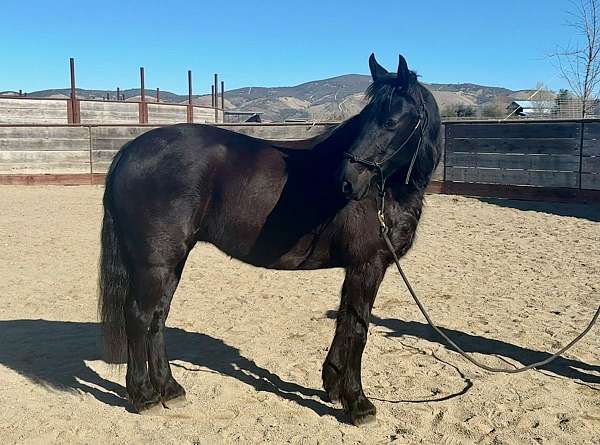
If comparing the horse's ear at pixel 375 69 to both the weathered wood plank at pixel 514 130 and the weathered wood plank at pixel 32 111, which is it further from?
the weathered wood plank at pixel 32 111

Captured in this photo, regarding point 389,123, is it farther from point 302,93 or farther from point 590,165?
point 302,93

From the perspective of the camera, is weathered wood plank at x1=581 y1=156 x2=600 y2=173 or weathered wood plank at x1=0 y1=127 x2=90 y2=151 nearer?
weathered wood plank at x1=581 y1=156 x2=600 y2=173

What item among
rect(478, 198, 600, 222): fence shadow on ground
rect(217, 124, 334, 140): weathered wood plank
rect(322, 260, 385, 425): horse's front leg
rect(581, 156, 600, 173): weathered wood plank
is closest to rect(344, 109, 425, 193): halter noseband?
rect(322, 260, 385, 425): horse's front leg

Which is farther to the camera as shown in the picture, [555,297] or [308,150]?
[555,297]

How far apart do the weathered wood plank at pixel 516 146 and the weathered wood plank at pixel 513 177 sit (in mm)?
446

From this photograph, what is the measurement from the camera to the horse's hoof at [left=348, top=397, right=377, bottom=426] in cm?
335

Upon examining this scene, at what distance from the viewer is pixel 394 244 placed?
11.4 ft

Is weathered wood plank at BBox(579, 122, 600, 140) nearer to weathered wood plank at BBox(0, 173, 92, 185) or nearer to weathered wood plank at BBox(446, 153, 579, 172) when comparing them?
weathered wood plank at BBox(446, 153, 579, 172)

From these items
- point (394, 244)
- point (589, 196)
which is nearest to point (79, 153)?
point (589, 196)

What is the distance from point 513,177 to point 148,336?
10.9 meters

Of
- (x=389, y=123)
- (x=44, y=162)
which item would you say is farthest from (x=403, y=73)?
(x=44, y=162)

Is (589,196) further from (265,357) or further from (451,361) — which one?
(265,357)

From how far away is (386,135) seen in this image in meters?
3.14

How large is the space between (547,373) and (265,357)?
82.8 inches
